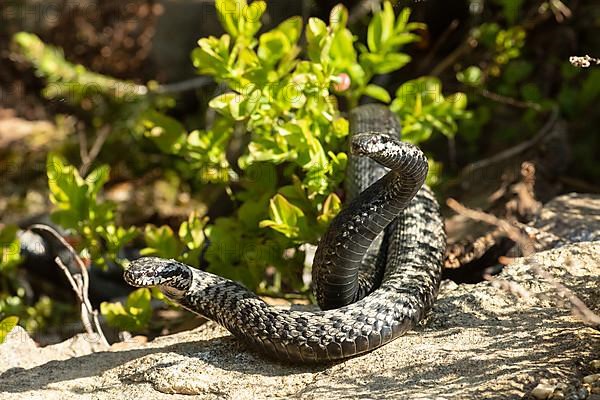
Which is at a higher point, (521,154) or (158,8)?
(158,8)

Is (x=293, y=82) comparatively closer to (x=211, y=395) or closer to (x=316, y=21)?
(x=316, y=21)

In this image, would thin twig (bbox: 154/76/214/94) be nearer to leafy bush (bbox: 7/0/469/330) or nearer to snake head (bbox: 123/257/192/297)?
leafy bush (bbox: 7/0/469/330)

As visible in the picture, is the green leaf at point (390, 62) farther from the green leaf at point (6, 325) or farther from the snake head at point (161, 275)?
the green leaf at point (6, 325)

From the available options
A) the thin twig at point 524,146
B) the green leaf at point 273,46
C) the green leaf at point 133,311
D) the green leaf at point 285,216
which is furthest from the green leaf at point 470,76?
the green leaf at point 133,311

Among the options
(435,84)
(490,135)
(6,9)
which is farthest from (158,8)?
(435,84)

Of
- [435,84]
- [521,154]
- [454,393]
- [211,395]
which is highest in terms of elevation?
[435,84]

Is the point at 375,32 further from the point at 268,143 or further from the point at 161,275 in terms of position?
Answer: the point at 161,275
